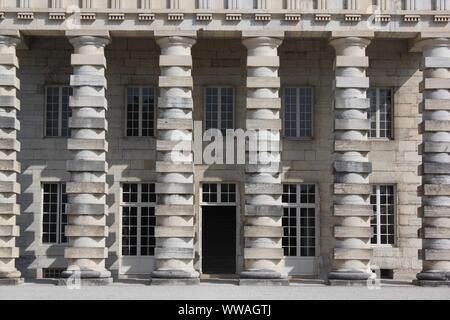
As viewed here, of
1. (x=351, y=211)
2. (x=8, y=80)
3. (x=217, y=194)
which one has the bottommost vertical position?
(x=351, y=211)

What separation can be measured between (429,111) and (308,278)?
7420 mm

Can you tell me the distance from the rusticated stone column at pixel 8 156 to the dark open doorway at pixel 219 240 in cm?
673

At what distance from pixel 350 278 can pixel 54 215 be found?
11.1 metres

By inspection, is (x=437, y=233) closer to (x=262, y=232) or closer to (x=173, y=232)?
(x=262, y=232)

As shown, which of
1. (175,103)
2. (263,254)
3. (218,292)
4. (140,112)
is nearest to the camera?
(218,292)

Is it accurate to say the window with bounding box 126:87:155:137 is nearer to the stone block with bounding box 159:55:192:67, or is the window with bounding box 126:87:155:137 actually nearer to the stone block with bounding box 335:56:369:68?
the stone block with bounding box 159:55:192:67

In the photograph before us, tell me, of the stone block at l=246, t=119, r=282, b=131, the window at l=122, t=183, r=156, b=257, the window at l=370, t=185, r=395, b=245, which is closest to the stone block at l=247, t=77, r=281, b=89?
the stone block at l=246, t=119, r=282, b=131

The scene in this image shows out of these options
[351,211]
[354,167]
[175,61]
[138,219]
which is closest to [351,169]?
[354,167]

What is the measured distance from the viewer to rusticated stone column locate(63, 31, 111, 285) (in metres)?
29.6

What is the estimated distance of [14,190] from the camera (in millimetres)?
30109

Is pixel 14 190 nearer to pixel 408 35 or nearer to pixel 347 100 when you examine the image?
pixel 347 100

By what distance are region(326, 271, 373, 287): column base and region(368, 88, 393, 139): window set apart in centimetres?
614

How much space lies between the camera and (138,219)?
3328cm

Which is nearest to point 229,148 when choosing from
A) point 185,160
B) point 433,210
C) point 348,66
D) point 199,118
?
point 199,118
